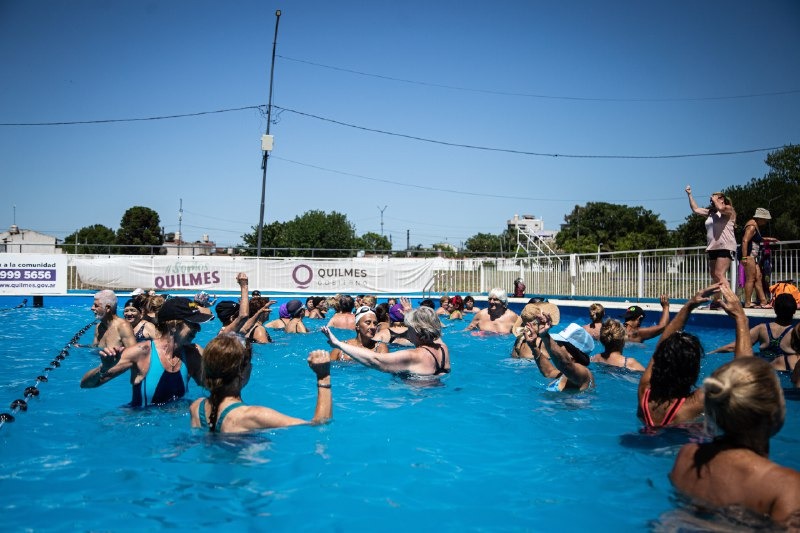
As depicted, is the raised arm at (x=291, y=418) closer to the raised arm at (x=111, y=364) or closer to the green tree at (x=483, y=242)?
the raised arm at (x=111, y=364)

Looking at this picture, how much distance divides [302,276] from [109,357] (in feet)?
70.1

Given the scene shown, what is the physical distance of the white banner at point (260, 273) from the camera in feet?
78.2

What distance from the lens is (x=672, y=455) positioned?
4059 millimetres

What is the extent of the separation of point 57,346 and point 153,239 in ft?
242

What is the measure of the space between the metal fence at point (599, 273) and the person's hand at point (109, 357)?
495 inches

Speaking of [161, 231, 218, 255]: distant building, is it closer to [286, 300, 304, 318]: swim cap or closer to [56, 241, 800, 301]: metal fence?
[56, 241, 800, 301]: metal fence

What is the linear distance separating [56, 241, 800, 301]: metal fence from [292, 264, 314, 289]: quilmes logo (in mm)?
1109

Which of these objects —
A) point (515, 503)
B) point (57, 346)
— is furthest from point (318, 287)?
point (515, 503)

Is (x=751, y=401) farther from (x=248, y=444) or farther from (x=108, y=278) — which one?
(x=108, y=278)

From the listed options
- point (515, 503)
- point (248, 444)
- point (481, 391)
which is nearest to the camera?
point (515, 503)

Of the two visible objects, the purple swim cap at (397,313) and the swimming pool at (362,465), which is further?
the purple swim cap at (397,313)

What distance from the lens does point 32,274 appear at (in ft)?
66.4

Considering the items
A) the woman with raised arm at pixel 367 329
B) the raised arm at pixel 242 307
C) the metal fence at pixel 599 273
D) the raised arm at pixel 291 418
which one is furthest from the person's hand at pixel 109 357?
the metal fence at pixel 599 273

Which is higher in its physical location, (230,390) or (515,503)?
(230,390)
